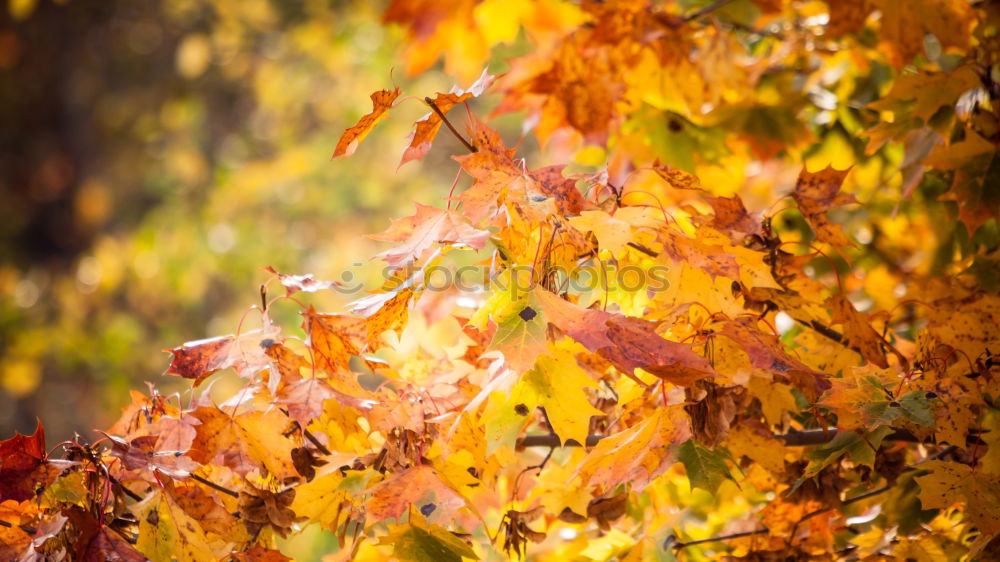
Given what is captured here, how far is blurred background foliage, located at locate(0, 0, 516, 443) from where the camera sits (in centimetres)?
771

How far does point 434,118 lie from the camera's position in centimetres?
137

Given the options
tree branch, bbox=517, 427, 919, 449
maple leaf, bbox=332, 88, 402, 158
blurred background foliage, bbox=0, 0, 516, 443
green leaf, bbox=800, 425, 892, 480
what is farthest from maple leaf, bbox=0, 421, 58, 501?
blurred background foliage, bbox=0, 0, 516, 443

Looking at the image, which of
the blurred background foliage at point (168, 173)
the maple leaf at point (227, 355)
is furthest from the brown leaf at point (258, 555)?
the blurred background foliage at point (168, 173)

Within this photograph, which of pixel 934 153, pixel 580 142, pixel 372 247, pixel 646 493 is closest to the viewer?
pixel 934 153

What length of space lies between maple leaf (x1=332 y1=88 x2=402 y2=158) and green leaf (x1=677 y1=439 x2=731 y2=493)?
0.74m

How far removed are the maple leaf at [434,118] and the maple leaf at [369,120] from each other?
0.19ft

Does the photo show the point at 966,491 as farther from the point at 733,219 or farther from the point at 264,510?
the point at 264,510

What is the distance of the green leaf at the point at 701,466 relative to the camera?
1.36 meters

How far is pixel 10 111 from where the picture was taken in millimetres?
9266

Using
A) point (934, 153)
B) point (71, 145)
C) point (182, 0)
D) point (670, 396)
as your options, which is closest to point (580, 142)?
point (934, 153)

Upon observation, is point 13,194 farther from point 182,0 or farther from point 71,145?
point 182,0

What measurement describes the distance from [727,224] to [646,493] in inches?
29.3

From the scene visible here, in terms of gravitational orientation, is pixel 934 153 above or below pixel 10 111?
above

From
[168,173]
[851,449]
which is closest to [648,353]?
[851,449]
